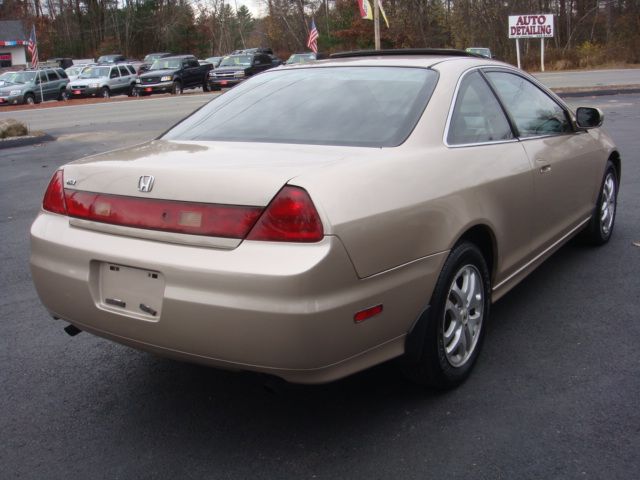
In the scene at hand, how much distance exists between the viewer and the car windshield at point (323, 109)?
334 centimetres

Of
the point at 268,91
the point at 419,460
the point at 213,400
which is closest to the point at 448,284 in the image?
the point at 419,460

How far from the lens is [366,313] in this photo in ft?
8.99

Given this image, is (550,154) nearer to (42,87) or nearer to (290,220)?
(290,220)

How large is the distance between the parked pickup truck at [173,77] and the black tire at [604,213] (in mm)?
28093

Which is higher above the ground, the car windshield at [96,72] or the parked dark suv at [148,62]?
the parked dark suv at [148,62]

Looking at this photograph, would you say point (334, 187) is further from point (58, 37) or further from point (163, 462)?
point (58, 37)

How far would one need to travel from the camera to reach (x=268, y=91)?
3.96 meters

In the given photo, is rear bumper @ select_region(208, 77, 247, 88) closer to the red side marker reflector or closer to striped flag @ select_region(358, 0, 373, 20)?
striped flag @ select_region(358, 0, 373, 20)

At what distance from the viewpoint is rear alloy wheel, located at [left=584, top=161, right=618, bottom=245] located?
5457mm

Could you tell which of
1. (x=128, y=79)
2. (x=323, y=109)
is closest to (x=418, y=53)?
(x=323, y=109)

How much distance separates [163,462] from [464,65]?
258 centimetres

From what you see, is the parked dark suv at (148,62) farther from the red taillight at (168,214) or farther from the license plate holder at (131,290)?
the license plate holder at (131,290)

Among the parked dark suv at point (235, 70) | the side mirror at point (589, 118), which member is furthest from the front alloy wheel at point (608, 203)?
the parked dark suv at point (235, 70)

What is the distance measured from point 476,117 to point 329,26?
64.2 metres
